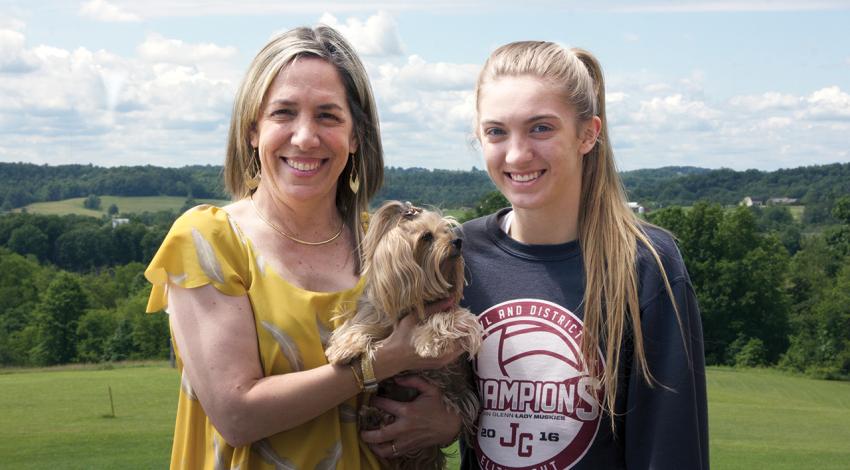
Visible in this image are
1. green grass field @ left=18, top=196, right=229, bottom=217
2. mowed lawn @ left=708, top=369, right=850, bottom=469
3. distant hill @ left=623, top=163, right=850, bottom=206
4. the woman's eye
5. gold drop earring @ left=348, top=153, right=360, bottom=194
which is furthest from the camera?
green grass field @ left=18, top=196, right=229, bottom=217

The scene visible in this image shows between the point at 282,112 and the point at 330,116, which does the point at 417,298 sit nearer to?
the point at 330,116

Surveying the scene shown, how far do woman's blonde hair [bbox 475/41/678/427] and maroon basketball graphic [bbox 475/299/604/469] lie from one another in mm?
83

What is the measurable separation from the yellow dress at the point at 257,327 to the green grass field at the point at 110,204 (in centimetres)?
10707

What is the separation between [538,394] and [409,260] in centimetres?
85

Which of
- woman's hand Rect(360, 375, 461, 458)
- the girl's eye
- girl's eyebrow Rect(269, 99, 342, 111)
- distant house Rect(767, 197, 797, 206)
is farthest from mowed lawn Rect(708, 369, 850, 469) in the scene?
distant house Rect(767, 197, 797, 206)

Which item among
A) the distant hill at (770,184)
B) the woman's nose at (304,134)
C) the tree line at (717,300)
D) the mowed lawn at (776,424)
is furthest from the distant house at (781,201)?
the woman's nose at (304,134)

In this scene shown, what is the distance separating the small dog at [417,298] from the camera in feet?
12.5

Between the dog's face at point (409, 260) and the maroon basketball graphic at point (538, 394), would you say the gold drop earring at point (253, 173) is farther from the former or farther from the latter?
the maroon basketball graphic at point (538, 394)

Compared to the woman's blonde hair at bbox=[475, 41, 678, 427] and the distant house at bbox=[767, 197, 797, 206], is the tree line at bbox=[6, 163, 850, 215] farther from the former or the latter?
the woman's blonde hair at bbox=[475, 41, 678, 427]

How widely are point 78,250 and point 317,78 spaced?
9057cm

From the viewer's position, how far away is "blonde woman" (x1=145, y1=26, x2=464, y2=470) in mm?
3389

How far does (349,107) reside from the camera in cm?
381

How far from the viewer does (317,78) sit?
3648 mm

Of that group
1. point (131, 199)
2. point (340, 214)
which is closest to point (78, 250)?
point (131, 199)
